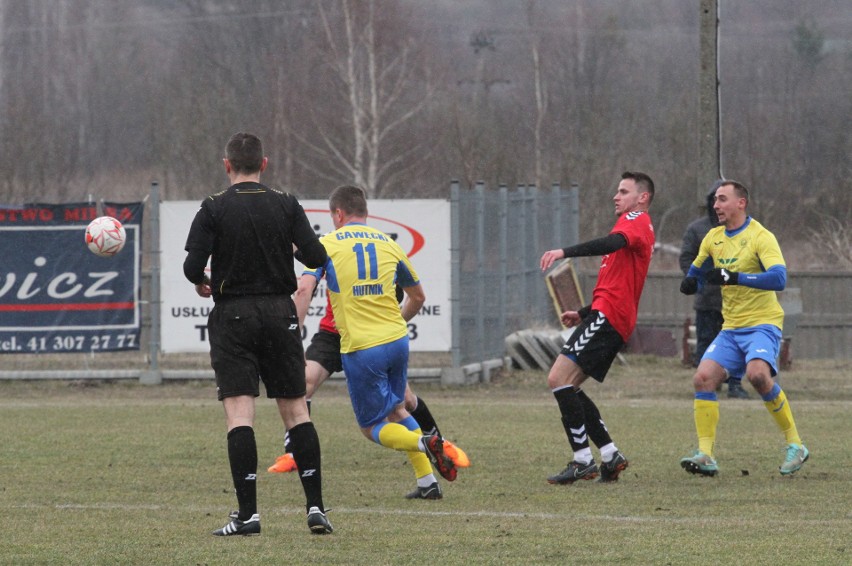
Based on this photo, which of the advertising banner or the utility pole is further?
the utility pole

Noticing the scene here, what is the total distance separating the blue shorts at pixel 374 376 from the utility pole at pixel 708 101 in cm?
1023

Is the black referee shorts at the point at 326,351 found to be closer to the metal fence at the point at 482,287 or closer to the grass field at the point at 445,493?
the grass field at the point at 445,493

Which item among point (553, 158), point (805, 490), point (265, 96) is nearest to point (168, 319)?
point (805, 490)

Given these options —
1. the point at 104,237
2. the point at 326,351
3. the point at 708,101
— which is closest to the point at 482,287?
the point at 708,101

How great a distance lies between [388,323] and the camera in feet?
26.8

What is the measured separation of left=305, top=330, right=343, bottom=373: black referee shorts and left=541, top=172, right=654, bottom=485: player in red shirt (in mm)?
1815

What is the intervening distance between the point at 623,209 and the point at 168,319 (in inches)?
346

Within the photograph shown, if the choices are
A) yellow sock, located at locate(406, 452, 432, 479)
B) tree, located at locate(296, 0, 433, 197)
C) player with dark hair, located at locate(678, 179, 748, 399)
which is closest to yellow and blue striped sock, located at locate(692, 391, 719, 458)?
yellow sock, located at locate(406, 452, 432, 479)

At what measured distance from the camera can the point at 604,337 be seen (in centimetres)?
908

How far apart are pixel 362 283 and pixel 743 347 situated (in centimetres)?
285

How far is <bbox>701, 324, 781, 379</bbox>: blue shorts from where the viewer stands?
9.31 metres

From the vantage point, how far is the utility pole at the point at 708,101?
17.7 metres

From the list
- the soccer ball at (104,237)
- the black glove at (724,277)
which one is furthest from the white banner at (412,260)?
the black glove at (724,277)

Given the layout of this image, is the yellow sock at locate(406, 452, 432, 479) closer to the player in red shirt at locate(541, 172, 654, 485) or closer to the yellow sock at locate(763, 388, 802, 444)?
the player in red shirt at locate(541, 172, 654, 485)
